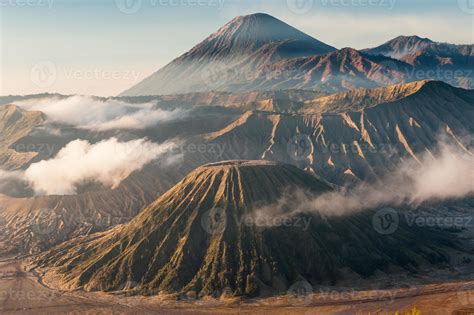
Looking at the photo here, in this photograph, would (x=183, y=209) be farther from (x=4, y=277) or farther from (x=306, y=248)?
(x=4, y=277)

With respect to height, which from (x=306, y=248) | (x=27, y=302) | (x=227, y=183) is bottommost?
(x=27, y=302)

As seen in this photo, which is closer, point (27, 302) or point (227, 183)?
point (27, 302)

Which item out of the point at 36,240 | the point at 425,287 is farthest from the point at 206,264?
the point at 36,240

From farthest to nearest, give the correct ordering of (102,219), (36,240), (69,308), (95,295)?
(102,219) < (36,240) < (95,295) < (69,308)

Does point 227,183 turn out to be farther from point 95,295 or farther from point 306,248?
point 95,295

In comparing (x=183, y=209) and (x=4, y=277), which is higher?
(x=183, y=209)

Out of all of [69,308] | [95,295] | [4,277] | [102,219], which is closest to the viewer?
[69,308]

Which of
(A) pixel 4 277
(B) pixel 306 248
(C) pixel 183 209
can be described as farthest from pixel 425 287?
(A) pixel 4 277
